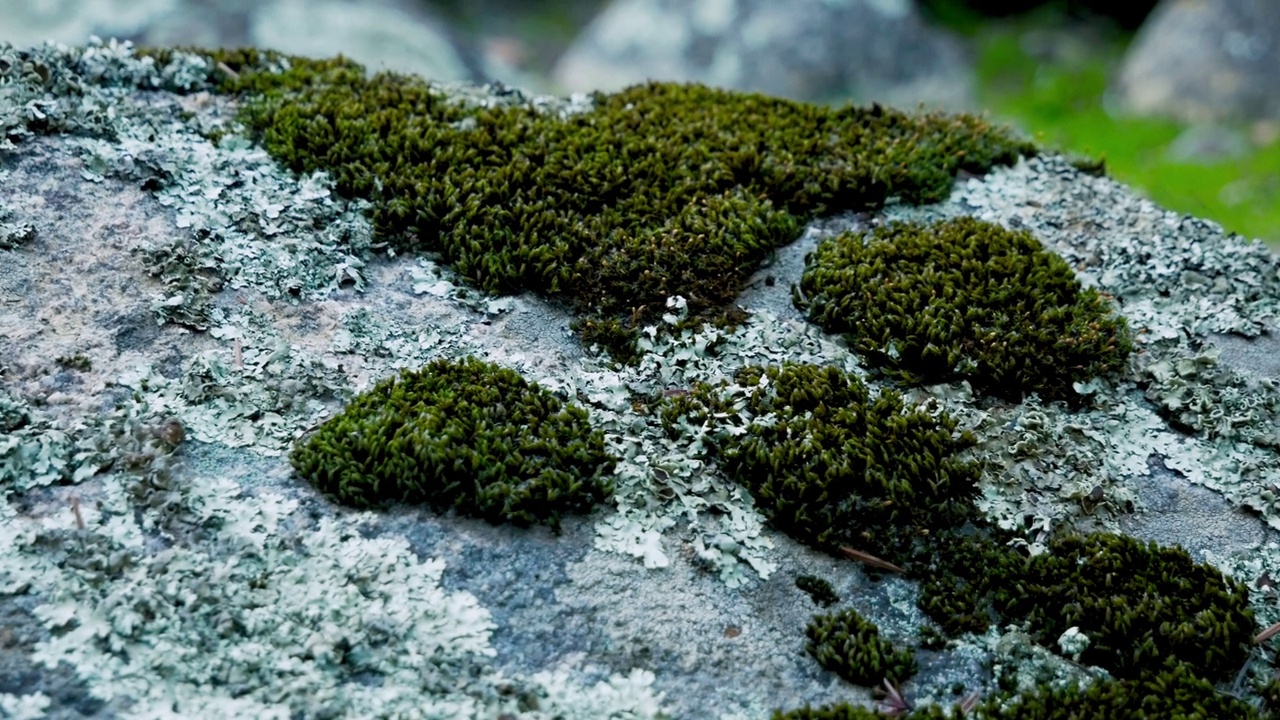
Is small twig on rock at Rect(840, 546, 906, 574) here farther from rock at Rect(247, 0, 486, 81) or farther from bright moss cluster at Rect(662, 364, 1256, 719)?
rock at Rect(247, 0, 486, 81)

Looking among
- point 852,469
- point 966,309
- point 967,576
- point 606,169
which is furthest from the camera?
point 606,169

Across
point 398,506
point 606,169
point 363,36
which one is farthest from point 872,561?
point 363,36

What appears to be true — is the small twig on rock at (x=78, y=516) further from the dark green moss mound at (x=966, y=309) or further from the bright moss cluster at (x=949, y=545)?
the dark green moss mound at (x=966, y=309)

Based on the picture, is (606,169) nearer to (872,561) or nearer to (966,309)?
(966,309)

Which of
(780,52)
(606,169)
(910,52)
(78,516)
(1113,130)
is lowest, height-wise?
(78,516)

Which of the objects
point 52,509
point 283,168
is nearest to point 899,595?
point 52,509

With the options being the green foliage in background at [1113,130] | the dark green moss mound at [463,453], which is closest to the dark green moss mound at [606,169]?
the dark green moss mound at [463,453]

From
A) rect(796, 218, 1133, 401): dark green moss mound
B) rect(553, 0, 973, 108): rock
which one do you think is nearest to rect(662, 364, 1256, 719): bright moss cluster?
rect(796, 218, 1133, 401): dark green moss mound
